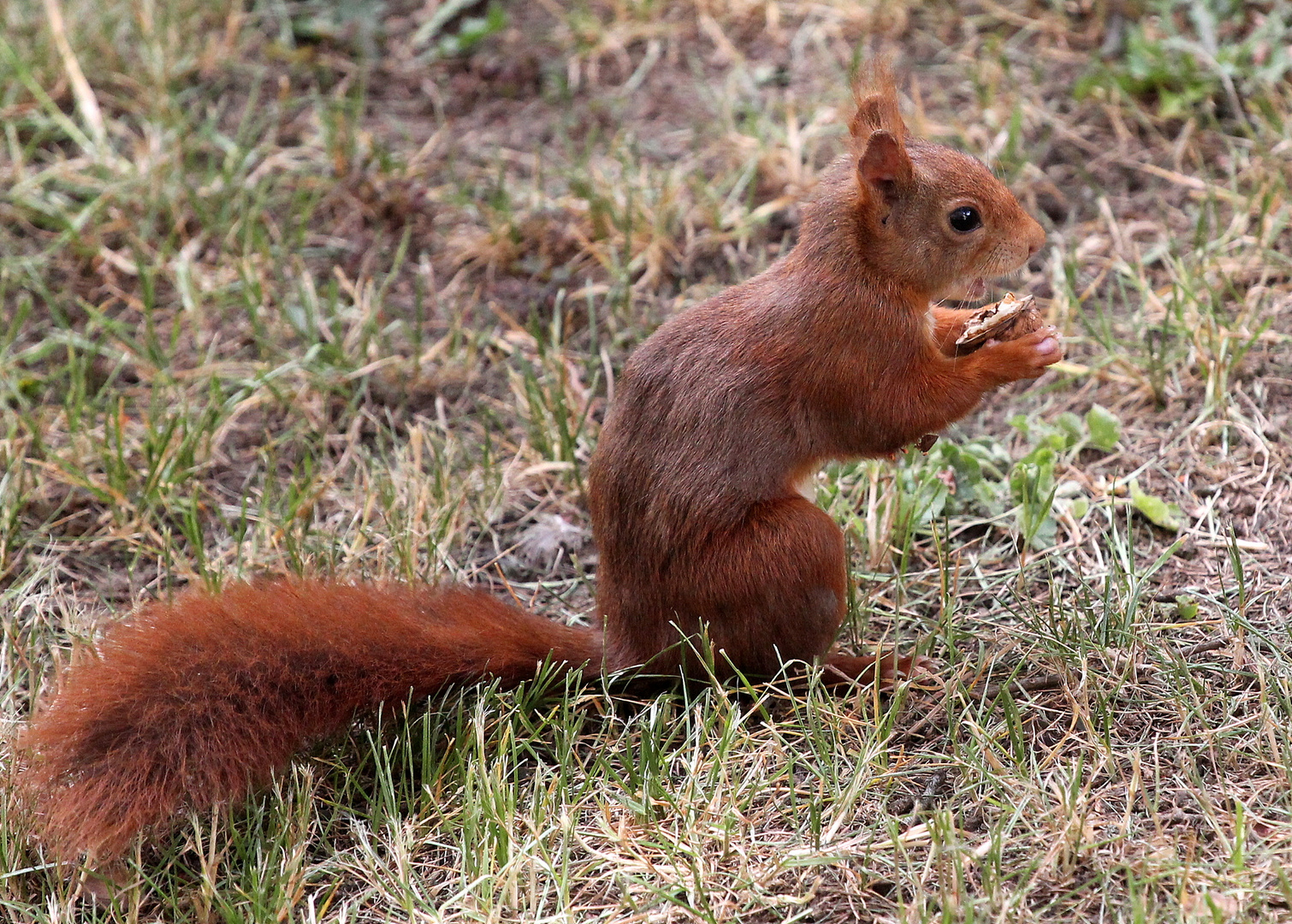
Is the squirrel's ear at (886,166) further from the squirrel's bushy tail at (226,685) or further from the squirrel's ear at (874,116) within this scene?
the squirrel's bushy tail at (226,685)

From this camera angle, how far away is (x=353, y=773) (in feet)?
8.29

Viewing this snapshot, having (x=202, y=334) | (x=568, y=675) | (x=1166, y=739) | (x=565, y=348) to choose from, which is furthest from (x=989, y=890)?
(x=202, y=334)

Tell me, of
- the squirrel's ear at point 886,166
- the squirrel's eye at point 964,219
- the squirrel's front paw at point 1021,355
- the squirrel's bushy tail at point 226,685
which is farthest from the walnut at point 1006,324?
the squirrel's bushy tail at point 226,685

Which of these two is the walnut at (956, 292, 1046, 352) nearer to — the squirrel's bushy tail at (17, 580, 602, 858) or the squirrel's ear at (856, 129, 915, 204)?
the squirrel's ear at (856, 129, 915, 204)

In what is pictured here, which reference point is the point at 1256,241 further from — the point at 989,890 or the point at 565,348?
the point at 989,890

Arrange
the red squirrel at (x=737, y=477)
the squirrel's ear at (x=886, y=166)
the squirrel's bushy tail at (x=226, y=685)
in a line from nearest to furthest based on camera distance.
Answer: the squirrel's bushy tail at (x=226, y=685) → the red squirrel at (x=737, y=477) → the squirrel's ear at (x=886, y=166)

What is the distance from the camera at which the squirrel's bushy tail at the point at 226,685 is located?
2199 mm

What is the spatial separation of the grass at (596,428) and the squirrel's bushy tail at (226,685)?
114 millimetres

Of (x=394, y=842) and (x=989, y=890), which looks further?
(x=394, y=842)

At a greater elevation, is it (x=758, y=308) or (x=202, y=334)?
(x=758, y=308)

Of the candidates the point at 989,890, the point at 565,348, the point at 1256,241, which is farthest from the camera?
the point at 565,348

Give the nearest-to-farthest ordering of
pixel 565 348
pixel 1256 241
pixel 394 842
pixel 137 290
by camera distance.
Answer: pixel 394 842 < pixel 1256 241 < pixel 565 348 < pixel 137 290

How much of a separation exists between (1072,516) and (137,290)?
2757 mm

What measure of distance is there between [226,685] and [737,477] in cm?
98
